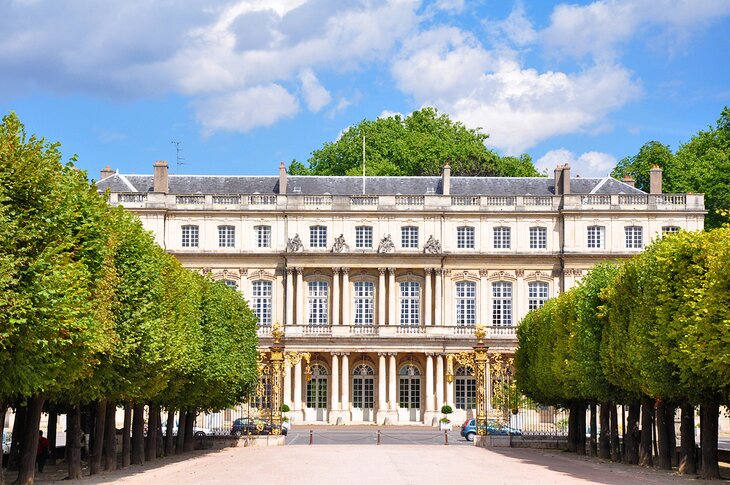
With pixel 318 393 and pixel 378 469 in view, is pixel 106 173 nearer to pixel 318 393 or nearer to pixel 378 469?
pixel 318 393

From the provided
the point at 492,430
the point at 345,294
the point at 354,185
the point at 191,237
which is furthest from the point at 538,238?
the point at 492,430

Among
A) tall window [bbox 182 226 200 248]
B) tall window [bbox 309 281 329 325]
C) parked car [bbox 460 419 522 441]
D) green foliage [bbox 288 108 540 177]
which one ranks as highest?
green foliage [bbox 288 108 540 177]

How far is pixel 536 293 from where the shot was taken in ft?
269

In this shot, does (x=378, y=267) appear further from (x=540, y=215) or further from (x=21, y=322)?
(x=21, y=322)

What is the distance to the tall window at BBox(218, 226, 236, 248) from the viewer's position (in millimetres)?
82000

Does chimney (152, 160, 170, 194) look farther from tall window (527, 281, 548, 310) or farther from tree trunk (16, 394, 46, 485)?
tree trunk (16, 394, 46, 485)

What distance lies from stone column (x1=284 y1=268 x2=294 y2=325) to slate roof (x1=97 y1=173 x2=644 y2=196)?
585 centimetres

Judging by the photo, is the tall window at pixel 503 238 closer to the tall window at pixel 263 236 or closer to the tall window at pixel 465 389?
the tall window at pixel 465 389

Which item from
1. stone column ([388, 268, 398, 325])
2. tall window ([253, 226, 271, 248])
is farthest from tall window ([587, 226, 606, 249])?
tall window ([253, 226, 271, 248])

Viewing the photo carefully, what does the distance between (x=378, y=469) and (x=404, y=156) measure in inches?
2673

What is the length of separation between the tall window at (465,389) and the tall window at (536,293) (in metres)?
6.13

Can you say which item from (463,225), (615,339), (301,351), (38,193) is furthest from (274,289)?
(38,193)

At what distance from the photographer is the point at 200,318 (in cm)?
4666

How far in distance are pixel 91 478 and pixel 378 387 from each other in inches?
1819
